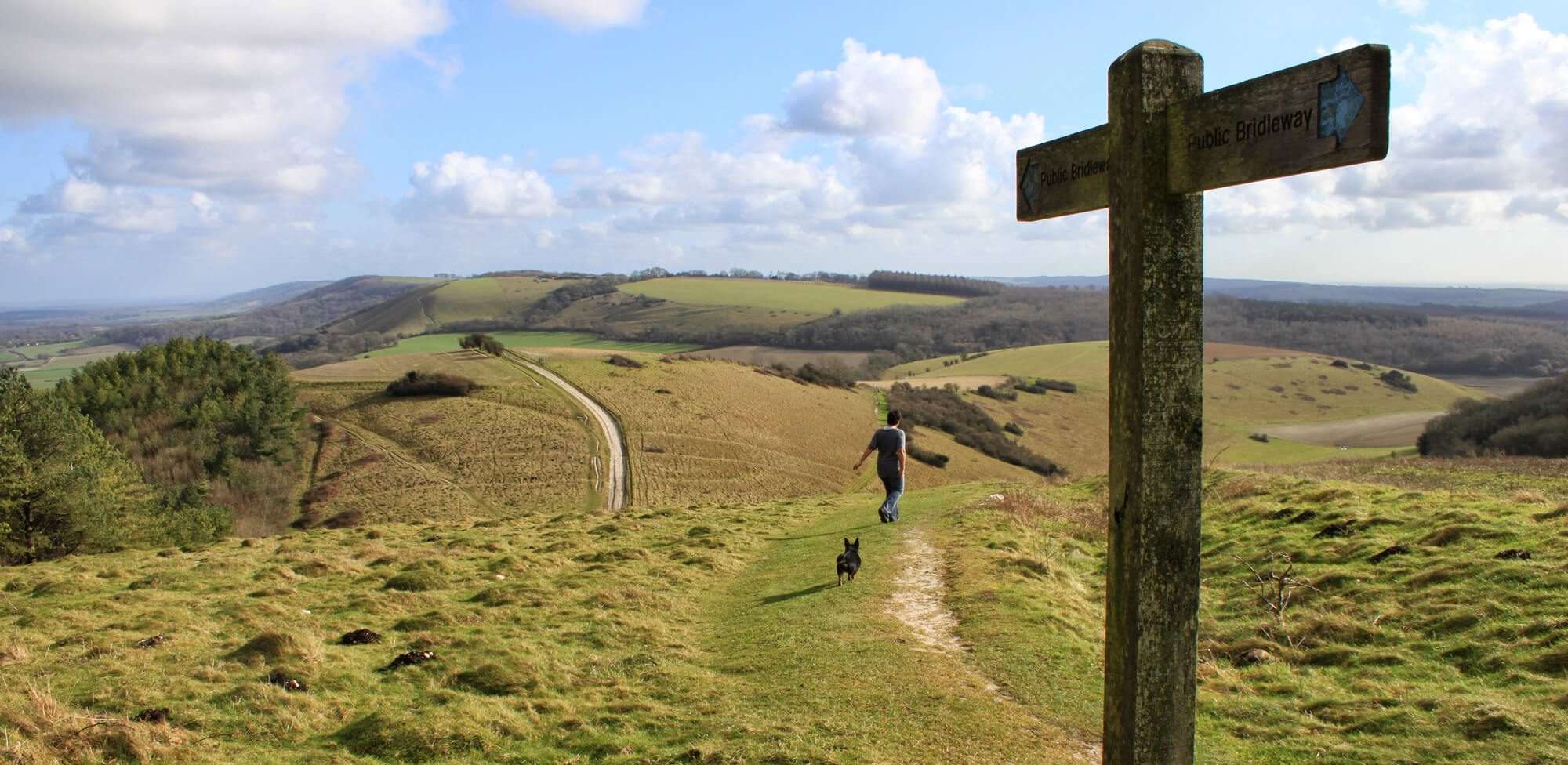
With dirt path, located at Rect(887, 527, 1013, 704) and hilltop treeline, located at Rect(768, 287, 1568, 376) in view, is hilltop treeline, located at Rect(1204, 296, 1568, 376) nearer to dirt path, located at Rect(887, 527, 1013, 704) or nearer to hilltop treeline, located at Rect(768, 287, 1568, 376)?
hilltop treeline, located at Rect(768, 287, 1568, 376)

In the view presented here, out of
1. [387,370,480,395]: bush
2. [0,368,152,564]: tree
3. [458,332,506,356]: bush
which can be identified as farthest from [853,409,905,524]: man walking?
[458,332,506,356]: bush

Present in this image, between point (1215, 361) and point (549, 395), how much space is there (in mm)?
105862

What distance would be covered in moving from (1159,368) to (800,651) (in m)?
7.35

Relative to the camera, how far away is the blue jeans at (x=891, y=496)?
19406 millimetres

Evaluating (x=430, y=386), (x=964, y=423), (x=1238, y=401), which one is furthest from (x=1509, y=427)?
(x=1238, y=401)

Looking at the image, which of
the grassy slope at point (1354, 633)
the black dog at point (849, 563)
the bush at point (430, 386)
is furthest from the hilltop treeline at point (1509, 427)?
the bush at point (430, 386)

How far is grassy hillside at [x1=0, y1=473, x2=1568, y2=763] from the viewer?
7.95m

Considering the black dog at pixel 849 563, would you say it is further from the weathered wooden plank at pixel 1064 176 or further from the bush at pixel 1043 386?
the bush at pixel 1043 386

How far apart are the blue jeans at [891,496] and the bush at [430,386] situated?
6104cm

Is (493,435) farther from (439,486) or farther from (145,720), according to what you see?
(145,720)

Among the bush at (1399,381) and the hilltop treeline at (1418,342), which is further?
the hilltop treeline at (1418,342)

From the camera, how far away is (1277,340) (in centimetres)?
18375

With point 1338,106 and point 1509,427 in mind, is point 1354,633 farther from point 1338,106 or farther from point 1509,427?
point 1509,427

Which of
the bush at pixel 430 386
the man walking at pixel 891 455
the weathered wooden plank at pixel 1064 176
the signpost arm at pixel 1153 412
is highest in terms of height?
the weathered wooden plank at pixel 1064 176
